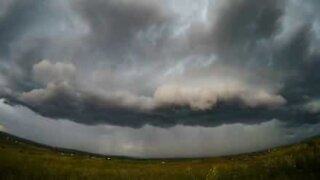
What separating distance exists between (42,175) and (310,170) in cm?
5580

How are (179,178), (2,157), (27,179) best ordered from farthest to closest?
1. (2,157)
2. (179,178)
3. (27,179)

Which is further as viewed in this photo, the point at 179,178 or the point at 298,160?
the point at 179,178

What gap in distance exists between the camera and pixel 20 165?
105 meters

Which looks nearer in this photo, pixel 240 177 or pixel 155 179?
pixel 240 177

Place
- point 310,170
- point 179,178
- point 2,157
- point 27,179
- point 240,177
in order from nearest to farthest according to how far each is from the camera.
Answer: point 310,170, point 27,179, point 240,177, point 179,178, point 2,157

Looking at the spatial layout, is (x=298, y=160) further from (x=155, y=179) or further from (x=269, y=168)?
(x=155, y=179)

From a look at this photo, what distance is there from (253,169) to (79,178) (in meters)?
39.3

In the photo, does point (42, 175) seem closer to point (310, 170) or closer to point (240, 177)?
point (240, 177)

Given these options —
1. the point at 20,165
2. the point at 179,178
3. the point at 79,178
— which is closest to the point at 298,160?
the point at 179,178

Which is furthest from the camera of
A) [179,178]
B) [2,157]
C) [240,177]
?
[2,157]

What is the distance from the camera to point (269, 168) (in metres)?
90.1

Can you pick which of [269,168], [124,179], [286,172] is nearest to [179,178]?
[124,179]

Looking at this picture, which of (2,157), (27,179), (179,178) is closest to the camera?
(27,179)

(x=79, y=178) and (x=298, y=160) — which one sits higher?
(x=298, y=160)
